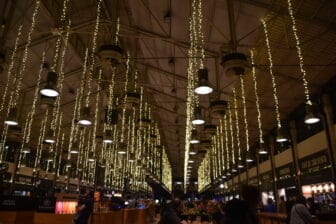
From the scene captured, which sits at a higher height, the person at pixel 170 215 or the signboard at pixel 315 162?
the signboard at pixel 315 162

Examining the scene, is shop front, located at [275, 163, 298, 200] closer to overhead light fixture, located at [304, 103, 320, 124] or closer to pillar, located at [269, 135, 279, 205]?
pillar, located at [269, 135, 279, 205]

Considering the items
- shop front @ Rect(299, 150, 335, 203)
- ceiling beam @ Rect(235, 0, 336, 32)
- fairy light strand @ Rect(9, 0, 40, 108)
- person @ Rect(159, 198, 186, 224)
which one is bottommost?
person @ Rect(159, 198, 186, 224)

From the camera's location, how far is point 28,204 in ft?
23.7

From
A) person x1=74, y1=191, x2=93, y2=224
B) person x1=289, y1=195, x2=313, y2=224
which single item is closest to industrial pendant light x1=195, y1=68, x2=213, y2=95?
person x1=289, y1=195, x2=313, y2=224

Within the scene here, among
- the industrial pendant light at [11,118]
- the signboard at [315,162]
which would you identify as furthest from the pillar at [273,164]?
the industrial pendant light at [11,118]

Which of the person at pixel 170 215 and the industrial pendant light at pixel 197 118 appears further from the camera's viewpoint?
the industrial pendant light at pixel 197 118

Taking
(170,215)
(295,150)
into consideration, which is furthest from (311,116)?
A: (295,150)

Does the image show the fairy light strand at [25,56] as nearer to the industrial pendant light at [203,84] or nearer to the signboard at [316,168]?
the industrial pendant light at [203,84]

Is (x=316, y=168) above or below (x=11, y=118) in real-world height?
below

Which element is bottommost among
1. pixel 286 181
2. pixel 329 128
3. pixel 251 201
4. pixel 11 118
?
pixel 251 201

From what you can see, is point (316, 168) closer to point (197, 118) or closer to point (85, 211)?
point (197, 118)

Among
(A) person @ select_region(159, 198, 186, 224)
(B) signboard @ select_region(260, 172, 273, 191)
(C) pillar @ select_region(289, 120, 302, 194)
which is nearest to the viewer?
(A) person @ select_region(159, 198, 186, 224)

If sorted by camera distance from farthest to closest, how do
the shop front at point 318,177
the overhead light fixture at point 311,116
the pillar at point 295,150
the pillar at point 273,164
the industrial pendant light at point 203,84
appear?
the pillar at point 273,164, the pillar at point 295,150, the shop front at point 318,177, the overhead light fixture at point 311,116, the industrial pendant light at point 203,84

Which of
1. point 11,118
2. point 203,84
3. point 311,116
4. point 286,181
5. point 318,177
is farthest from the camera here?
point 286,181
